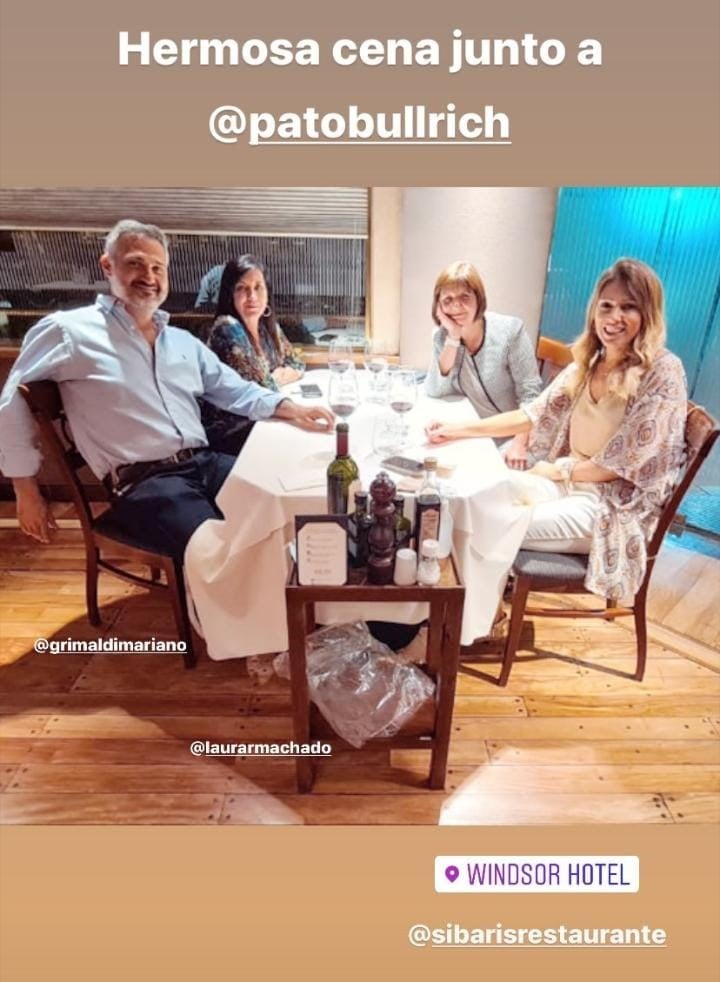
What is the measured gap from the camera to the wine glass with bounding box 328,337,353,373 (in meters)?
1.91

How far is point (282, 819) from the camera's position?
1367 mm

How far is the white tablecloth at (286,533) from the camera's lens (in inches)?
55.6

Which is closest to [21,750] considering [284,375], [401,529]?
[401,529]

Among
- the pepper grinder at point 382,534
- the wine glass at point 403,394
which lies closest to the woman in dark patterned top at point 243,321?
the wine glass at point 403,394

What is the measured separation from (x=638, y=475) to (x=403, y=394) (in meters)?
0.71

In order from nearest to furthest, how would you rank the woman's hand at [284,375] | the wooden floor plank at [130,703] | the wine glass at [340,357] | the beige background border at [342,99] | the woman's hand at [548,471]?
the beige background border at [342,99], the wooden floor plank at [130,703], the woman's hand at [548,471], the wine glass at [340,357], the woman's hand at [284,375]

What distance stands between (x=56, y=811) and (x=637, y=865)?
1.26 metres

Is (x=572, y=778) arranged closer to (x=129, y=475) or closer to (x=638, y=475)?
(x=638, y=475)

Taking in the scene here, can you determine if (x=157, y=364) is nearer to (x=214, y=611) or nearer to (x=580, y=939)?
(x=214, y=611)

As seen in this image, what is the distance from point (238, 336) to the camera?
207 cm

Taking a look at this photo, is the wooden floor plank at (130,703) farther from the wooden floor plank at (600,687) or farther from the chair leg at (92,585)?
the wooden floor plank at (600,687)

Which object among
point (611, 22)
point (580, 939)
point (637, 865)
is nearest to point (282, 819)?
point (580, 939)

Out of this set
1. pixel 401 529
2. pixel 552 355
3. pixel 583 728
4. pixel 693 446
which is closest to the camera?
pixel 401 529

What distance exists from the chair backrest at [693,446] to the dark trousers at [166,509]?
1194 millimetres
